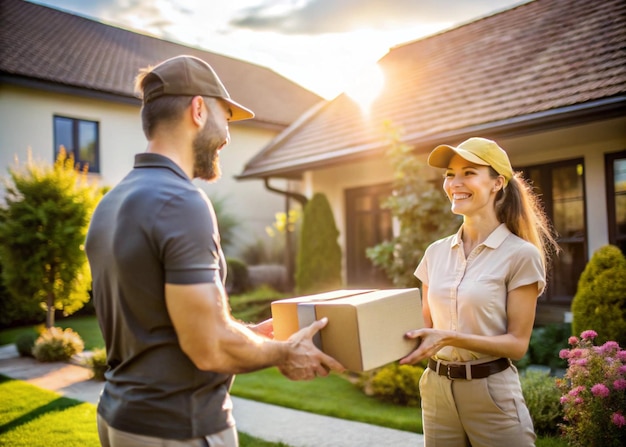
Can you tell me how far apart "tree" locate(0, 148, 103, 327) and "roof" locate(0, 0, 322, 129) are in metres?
5.44

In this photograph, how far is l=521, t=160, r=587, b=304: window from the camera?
7.96m

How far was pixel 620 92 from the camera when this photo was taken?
265 inches

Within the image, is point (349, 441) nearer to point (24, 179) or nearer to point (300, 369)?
point (300, 369)

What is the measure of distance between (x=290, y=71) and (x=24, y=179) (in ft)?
54.4

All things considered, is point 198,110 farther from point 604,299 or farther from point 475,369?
point 604,299

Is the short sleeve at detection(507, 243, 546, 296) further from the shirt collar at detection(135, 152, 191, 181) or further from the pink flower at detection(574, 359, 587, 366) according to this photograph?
the pink flower at detection(574, 359, 587, 366)

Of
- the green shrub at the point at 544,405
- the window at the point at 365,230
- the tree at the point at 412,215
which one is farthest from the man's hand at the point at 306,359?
the window at the point at 365,230

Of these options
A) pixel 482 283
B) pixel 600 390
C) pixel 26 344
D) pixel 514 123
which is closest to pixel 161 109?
pixel 482 283

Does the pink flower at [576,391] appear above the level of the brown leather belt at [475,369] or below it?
below

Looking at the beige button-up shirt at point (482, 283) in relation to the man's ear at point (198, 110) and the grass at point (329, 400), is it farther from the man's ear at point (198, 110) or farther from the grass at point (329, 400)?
the grass at point (329, 400)

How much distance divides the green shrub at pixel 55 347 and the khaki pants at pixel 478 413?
822cm

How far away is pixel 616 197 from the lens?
24.9 feet

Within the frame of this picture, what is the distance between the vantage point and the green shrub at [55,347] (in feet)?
30.1

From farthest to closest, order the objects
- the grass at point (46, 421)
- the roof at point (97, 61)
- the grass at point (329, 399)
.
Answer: the roof at point (97, 61)
the grass at point (329, 399)
the grass at point (46, 421)
